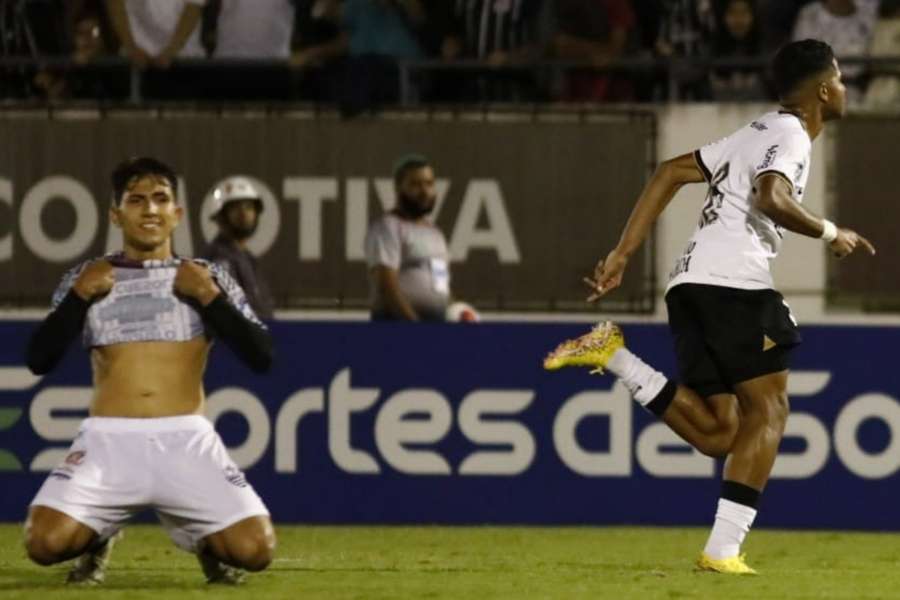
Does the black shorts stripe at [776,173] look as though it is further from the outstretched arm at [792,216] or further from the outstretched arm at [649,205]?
the outstretched arm at [649,205]

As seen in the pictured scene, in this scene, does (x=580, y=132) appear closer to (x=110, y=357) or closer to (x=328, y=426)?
(x=328, y=426)

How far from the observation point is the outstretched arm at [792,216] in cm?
876

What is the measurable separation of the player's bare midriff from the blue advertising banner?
3845 mm

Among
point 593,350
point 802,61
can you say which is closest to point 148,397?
point 593,350

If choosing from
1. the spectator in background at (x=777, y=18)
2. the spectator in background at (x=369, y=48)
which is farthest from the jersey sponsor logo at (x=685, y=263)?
the spectator in background at (x=777, y=18)

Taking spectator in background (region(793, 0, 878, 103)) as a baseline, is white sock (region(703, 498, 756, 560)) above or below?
below

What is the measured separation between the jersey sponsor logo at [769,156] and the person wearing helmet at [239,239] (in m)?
4.18

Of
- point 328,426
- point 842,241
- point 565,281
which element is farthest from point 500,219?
point 842,241

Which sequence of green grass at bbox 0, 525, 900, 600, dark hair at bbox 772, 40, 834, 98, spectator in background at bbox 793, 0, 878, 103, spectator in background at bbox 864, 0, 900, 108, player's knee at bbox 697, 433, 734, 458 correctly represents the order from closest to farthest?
green grass at bbox 0, 525, 900, 600
dark hair at bbox 772, 40, 834, 98
player's knee at bbox 697, 433, 734, 458
spectator in background at bbox 864, 0, 900, 108
spectator in background at bbox 793, 0, 878, 103

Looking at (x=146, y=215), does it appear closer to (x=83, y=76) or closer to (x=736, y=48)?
(x=83, y=76)

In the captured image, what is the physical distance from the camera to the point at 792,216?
28.9 feet

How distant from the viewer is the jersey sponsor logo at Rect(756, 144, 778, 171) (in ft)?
29.3

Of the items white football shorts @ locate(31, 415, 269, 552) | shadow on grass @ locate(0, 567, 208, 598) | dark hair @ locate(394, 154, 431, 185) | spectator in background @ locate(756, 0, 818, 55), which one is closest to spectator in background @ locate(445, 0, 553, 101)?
spectator in background @ locate(756, 0, 818, 55)

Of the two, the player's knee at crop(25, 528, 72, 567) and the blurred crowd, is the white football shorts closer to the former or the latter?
the player's knee at crop(25, 528, 72, 567)
